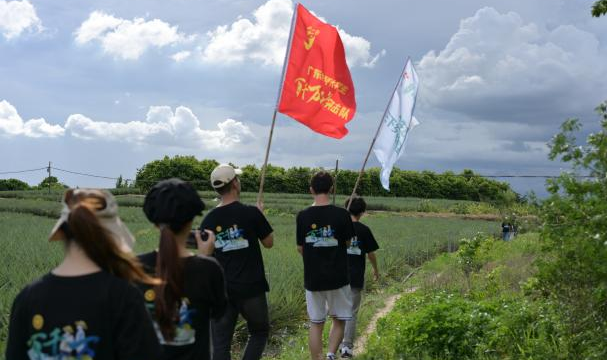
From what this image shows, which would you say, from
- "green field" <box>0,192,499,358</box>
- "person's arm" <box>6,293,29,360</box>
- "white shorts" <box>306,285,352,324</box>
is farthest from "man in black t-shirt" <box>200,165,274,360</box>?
"person's arm" <box>6,293,29,360</box>

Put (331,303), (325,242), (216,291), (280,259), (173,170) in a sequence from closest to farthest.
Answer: (216,291) → (325,242) → (331,303) → (280,259) → (173,170)

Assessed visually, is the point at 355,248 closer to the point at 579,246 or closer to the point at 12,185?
the point at 579,246

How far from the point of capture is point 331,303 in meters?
5.59

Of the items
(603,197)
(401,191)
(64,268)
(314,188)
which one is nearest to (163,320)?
(64,268)

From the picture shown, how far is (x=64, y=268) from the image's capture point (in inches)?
89.5

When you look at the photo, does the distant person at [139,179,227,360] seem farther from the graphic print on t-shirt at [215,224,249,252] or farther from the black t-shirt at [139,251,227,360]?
the graphic print on t-shirt at [215,224,249,252]

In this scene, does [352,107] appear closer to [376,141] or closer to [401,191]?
[376,141]

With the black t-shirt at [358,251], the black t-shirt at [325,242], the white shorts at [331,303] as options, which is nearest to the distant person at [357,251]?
the black t-shirt at [358,251]

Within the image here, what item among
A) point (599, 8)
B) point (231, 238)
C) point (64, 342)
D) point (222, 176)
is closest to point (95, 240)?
point (64, 342)

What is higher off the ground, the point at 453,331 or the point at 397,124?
the point at 397,124

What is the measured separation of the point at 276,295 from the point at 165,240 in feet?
18.4

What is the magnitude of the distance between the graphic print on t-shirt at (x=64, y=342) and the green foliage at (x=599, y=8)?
16.8ft

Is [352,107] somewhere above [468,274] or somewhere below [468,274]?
above

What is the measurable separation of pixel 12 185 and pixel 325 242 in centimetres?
5184
